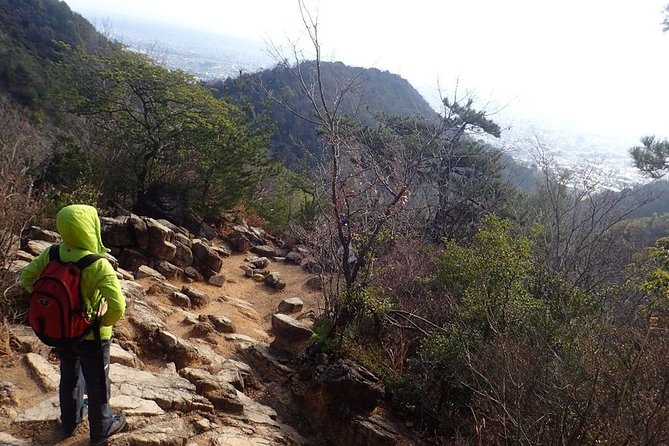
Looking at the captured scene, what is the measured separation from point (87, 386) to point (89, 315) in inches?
20.2

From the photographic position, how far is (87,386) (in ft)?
9.79

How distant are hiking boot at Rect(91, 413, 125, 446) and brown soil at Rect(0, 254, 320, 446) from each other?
11cm

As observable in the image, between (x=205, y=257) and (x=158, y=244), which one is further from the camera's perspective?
(x=205, y=257)

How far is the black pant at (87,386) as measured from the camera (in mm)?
2900

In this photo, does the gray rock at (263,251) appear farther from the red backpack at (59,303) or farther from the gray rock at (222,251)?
the red backpack at (59,303)

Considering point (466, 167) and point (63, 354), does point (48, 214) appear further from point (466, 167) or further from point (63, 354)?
point (466, 167)

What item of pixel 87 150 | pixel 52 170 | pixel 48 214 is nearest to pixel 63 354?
pixel 48 214

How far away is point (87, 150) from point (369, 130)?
7.10m

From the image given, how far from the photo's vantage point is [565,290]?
623 cm

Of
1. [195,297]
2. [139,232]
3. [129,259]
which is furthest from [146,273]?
[139,232]

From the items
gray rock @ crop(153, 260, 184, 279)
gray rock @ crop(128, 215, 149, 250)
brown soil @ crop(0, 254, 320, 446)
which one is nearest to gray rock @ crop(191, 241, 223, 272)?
brown soil @ crop(0, 254, 320, 446)

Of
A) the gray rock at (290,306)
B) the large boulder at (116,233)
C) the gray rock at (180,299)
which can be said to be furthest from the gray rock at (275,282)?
the large boulder at (116,233)

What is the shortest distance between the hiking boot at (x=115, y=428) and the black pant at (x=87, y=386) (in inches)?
1.0

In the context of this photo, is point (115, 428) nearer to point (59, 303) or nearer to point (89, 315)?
point (89, 315)
